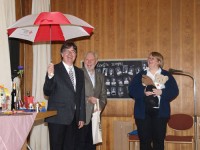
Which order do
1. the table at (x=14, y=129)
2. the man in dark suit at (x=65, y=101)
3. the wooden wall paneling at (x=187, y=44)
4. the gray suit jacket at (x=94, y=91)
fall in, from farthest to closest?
the wooden wall paneling at (x=187, y=44)
the gray suit jacket at (x=94, y=91)
the man in dark suit at (x=65, y=101)
the table at (x=14, y=129)

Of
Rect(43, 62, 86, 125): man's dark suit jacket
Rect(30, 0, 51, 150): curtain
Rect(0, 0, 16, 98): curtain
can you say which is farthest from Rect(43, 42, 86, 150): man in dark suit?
Rect(30, 0, 51, 150): curtain

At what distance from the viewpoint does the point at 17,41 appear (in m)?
5.91

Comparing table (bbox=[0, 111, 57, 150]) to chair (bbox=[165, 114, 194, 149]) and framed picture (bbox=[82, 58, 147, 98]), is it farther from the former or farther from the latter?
framed picture (bbox=[82, 58, 147, 98])

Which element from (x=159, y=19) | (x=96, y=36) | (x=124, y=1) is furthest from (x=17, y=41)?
(x=159, y=19)

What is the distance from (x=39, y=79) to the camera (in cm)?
581

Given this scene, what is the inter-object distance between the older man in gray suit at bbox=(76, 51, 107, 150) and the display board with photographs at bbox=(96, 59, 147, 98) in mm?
1086

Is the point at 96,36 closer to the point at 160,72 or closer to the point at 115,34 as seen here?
the point at 115,34

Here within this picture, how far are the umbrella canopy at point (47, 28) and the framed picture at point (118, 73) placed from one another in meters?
1.63

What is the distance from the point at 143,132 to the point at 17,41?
2757 mm

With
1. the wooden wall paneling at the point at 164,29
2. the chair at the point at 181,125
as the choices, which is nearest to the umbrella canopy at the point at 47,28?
the wooden wall paneling at the point at 164,29

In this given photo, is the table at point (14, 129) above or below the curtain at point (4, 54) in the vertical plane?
below

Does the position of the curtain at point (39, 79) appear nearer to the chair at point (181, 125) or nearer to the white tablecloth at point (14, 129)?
the chair at point (181, 125)

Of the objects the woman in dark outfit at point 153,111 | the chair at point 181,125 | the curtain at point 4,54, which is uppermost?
the curtain at point 4,54

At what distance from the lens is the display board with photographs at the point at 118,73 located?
6.05 m
